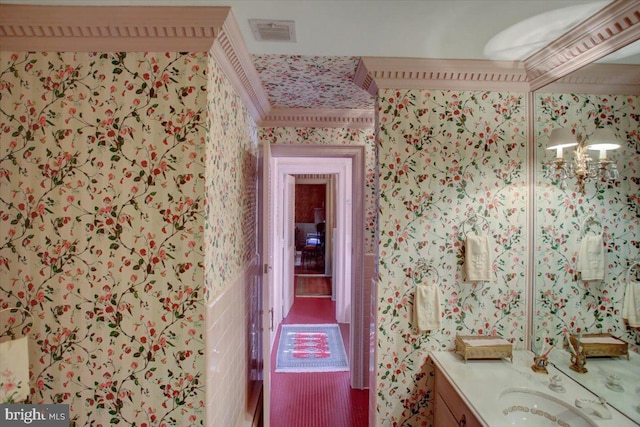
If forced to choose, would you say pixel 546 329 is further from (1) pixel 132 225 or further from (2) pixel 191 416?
(1) pixel 132 225

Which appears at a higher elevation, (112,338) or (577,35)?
(577,35)

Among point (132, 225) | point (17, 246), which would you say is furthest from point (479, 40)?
point (17, 246)

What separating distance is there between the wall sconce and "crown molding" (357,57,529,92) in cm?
40

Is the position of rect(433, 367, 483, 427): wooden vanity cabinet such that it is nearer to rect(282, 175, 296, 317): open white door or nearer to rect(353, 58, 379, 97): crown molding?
rect(353, 58, 379, 97): crown molding

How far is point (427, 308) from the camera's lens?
2.09 metres

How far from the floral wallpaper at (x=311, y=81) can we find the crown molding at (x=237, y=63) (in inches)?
2.4

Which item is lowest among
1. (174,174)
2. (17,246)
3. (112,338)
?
(112,338)

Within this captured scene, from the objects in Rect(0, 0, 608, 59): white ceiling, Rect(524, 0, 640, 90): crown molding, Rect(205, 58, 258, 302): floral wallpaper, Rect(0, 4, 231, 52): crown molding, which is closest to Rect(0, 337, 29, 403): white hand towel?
Rect(205, 58, 258, 302): floral wallpaper

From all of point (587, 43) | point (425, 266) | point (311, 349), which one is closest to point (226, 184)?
point (425, 266)

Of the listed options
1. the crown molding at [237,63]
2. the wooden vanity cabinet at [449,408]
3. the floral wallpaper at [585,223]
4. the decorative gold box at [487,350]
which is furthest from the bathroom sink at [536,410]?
the crown molding at [237,63]

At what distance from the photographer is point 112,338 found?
151 cm

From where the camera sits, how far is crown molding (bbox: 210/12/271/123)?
1.54 meters

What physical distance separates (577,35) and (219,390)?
89.9 inches

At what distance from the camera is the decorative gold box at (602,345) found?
5.13 ft
